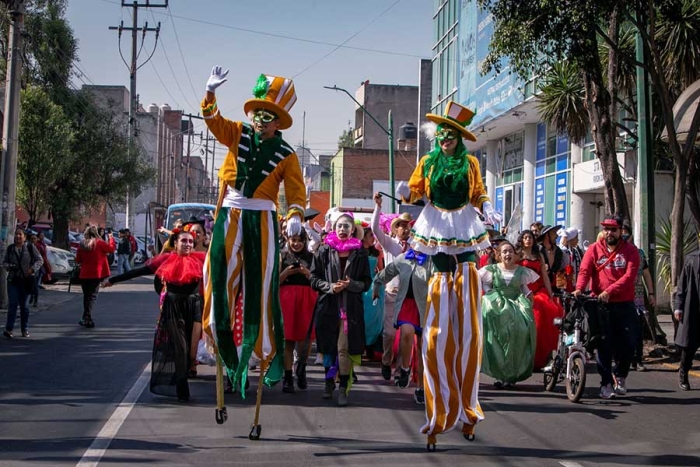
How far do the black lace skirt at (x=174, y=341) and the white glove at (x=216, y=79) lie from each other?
115 inches

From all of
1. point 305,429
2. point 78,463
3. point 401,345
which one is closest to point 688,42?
point 401,345

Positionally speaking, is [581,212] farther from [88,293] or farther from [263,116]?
[263,116]

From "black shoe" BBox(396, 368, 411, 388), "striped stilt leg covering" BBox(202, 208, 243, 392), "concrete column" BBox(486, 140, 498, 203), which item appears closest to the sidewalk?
"black shoe" BBox(396, 368, 411, 388)

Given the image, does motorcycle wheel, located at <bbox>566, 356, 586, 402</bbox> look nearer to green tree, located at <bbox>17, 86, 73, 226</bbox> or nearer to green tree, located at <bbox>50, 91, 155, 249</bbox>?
green tree, located at <bbox>17, 86, 73, 226</bbox>

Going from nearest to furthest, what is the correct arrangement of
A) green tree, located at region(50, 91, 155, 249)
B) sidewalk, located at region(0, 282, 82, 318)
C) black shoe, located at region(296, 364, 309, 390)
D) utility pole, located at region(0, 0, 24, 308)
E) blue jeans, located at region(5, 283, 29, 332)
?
black shoe, located at region(296, 364, 309, 390)
blue jeans, located at region(5, 283, 29, 332)
utility pole, located at region(0, 0, 24, 308)
sidewalk, located at region(0, 282, 82, 318)
green tree, located at region(50, 91, 155, 249)

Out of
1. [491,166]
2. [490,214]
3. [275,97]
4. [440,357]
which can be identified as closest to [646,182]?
[490,214]

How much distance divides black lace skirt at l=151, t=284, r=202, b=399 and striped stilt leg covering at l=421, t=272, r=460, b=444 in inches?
112

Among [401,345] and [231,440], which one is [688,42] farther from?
[231,440]

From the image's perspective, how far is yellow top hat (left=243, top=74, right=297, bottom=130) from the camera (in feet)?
23.8

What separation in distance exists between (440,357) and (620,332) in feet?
12.5

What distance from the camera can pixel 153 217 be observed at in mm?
52375

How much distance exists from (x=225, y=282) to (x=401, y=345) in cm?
329

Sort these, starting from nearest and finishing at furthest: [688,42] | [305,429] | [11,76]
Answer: [305,429] < [688,42] < [11,76]

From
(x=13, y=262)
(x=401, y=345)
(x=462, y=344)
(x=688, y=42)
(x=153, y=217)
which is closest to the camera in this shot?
(x=462, y=344)
